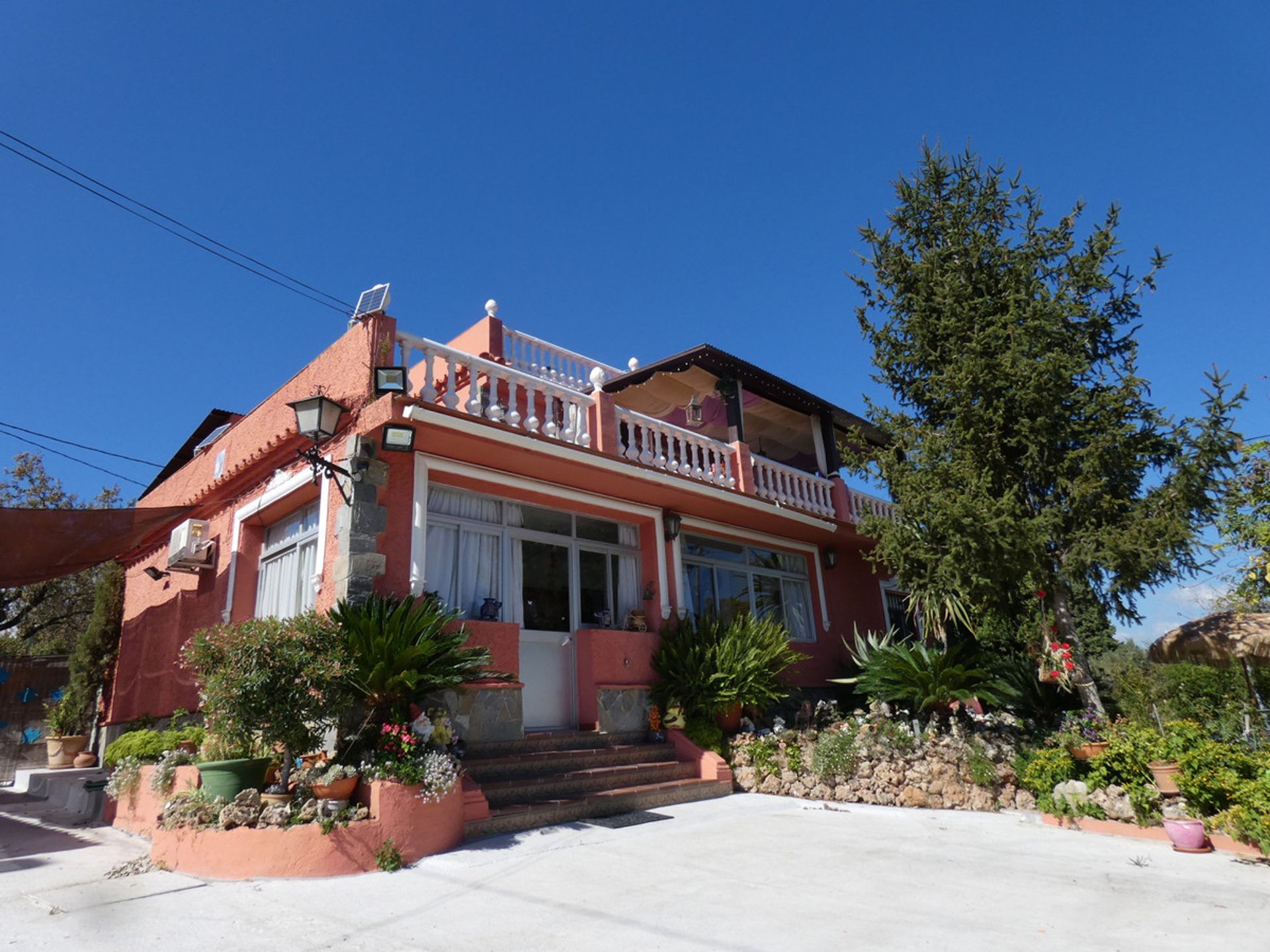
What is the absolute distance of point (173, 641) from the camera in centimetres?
1068

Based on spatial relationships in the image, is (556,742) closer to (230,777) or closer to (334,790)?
(334,790)

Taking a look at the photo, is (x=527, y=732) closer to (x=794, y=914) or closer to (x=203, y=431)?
(x=794, y=914)

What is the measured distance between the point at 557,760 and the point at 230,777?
3086mm

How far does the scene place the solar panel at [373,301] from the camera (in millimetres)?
7977

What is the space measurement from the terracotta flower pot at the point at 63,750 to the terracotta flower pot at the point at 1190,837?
1539 cm

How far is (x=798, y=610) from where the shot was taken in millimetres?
12977

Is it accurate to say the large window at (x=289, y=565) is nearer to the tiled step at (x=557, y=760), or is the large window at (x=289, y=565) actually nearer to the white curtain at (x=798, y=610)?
the tiled step at (x=557, y=760)

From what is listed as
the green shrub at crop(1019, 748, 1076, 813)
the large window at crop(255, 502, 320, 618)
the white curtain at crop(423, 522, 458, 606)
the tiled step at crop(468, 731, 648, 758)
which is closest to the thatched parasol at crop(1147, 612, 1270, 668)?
the green shrub at crop(1019, 748, 1076, 813)

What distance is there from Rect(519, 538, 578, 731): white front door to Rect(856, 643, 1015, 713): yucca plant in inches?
150

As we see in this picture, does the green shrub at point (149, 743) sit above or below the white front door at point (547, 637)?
below

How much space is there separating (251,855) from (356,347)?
195 inches

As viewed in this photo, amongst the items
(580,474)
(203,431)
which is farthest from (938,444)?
(203,431)

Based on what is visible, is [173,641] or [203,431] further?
[203,431]

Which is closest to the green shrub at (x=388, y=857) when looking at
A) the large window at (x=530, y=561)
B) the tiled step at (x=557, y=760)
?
the tiled step at (x=557, y=760)
